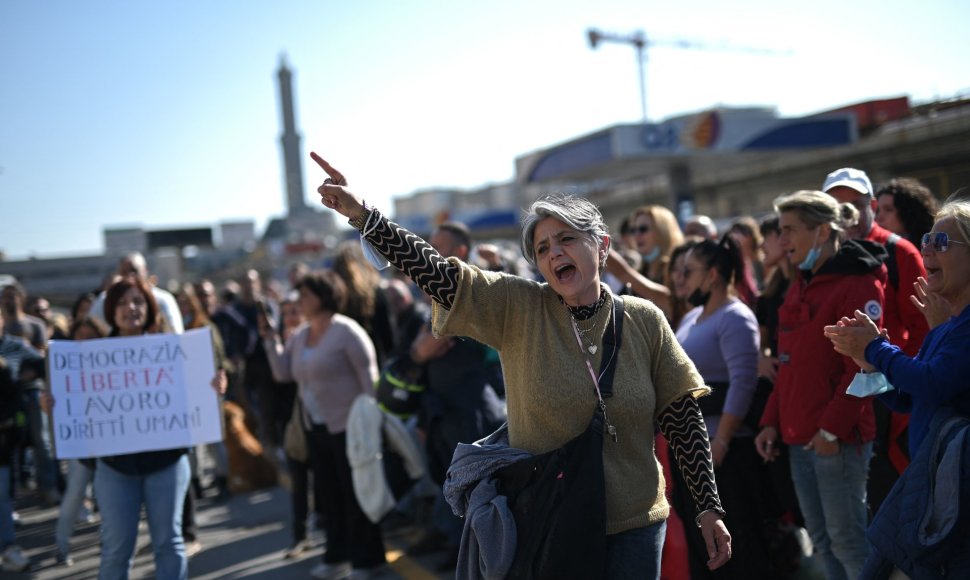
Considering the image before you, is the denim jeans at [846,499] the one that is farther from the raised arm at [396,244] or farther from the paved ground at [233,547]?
the paved ground at [233,547]

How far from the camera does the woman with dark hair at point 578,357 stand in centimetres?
248

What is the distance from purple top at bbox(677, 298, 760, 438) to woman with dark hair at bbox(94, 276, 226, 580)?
9.43ft

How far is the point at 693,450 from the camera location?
8.87 ft

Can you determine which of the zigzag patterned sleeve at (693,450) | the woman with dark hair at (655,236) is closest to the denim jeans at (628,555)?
the zigzag patterned sleeve at (693,450)

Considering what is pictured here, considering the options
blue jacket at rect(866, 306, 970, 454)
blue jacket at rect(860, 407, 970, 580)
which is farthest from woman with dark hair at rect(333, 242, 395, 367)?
blue jacket at rect(860, 407, 970, 580)

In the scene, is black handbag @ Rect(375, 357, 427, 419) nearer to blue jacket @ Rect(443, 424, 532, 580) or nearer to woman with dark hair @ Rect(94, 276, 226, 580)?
woman with dark hair @ Rect(94, 276, 226, 580)

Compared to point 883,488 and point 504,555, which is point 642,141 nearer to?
point 883,488

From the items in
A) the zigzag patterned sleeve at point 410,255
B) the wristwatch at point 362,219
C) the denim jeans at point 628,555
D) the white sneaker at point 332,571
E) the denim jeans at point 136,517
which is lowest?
the white sneaker at point 332,571

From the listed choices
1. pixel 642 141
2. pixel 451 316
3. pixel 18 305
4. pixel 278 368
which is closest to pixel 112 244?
pixel 642 141

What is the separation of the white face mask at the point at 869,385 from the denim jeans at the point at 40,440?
738 cm

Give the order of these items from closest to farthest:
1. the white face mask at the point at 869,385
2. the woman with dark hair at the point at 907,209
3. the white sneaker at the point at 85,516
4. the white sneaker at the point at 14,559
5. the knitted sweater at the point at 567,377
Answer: the knitted sweater at the point at 567,377
the white face mask at the point at 869,385
the woman with dark hair at the point at 907,209
the white sneaker at the point at 14,559
the white sneaker at the point at 85,516

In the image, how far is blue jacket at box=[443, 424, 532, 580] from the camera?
243 centimetres

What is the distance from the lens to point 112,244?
5462 centimetres

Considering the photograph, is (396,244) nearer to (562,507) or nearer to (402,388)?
(562,507)
